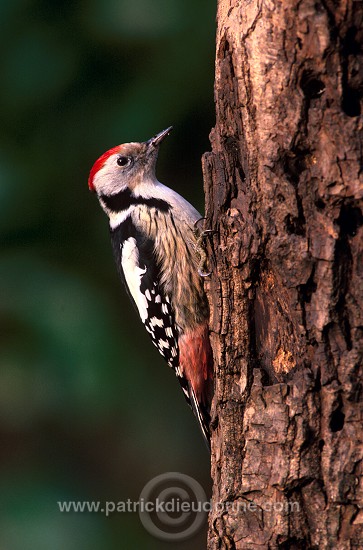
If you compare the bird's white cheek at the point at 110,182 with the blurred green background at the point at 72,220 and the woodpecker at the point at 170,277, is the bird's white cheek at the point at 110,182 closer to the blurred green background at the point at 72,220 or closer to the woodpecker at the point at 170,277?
the woodpecker at the point at 170,277

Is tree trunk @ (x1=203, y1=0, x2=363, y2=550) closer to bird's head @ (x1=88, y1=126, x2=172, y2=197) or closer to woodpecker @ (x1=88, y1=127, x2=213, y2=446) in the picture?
woodpecker @ (x1=88, y1=127, x2=213, y2=446)

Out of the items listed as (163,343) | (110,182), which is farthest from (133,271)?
(110,182)

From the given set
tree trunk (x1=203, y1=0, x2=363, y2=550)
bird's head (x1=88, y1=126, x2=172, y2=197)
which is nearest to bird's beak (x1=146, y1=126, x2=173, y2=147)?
bird's head (x1=88, y1=126, x2=172, y2=197)

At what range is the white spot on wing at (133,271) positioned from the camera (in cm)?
369

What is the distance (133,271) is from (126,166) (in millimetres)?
621

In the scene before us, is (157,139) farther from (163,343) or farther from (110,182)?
(163,343)

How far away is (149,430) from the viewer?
4875 mm

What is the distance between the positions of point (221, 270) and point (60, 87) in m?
2.26

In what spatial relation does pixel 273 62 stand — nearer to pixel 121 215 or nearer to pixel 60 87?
pixel 121 215

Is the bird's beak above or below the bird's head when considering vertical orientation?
above

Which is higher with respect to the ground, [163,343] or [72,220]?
[72,220]

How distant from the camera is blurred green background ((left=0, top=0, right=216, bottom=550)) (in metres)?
4.34

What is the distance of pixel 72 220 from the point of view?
4598 millimetres

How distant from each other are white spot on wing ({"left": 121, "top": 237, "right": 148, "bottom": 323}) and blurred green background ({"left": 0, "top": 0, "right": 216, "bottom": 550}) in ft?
2.20
